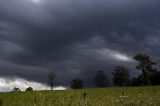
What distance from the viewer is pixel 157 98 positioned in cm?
1642

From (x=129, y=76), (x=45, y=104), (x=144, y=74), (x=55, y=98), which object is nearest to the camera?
(x=45, y=104)

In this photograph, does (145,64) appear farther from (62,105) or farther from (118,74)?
(62,105)

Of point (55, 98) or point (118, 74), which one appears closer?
point (55, 98)

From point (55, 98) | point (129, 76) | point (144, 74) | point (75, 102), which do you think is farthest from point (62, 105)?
point (129, 76)

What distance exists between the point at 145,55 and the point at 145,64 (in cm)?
452

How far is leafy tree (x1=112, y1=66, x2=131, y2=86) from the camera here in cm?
18875

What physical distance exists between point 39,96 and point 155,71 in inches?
5878

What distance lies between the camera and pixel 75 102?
16.8 meters

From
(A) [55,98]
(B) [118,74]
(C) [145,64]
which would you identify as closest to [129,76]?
(B) [118,74]

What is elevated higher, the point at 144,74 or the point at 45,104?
the point at 144,74

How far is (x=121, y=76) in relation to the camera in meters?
190

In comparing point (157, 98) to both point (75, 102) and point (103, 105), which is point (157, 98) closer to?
point (103, 105)

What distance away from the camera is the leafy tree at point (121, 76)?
188750mm

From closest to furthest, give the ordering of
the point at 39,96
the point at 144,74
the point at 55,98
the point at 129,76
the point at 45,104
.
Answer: the point at 45,104 < the point at 39,96 < the point at 55,98 < the point at 144,74 < the point at 129,76
